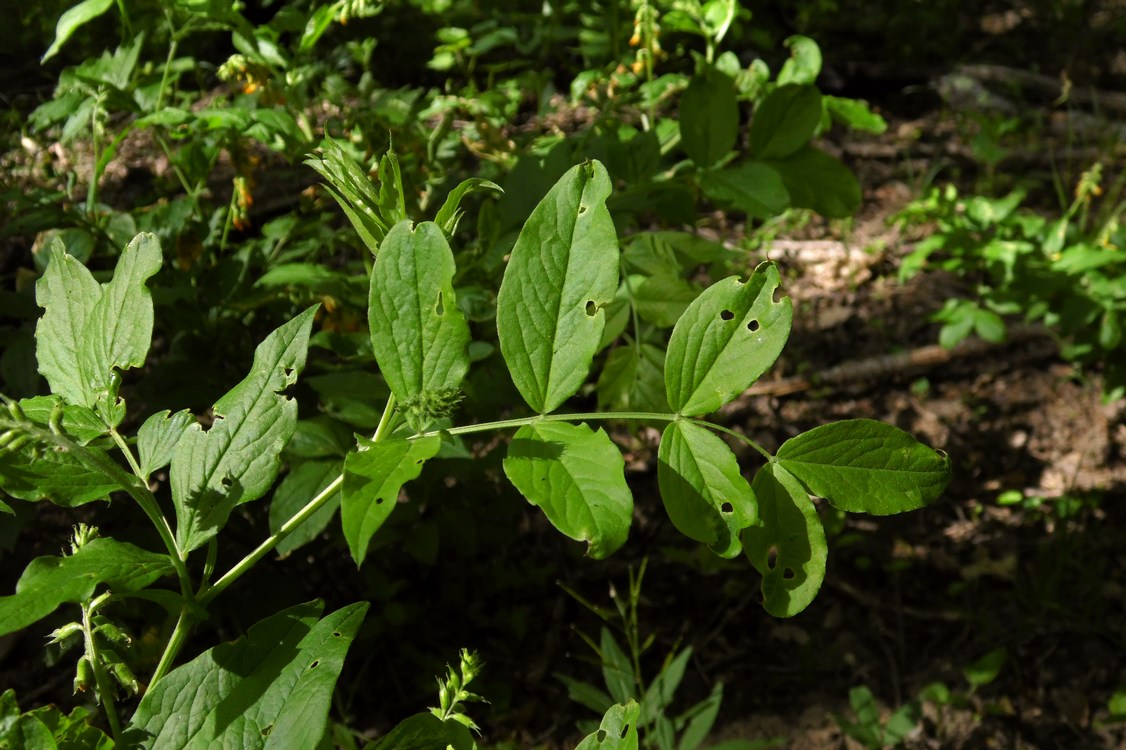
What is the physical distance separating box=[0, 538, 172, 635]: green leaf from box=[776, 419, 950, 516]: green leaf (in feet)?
2.01

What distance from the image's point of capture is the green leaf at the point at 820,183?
171cm

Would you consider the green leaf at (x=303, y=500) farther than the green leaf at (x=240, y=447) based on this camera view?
Yes

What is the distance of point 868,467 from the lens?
89cm

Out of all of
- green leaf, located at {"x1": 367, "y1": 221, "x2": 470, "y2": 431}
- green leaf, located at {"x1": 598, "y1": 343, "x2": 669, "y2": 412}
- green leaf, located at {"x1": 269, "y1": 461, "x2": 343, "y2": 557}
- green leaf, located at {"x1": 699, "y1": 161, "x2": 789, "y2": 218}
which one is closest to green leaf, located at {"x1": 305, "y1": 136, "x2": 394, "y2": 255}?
green leaf, located at {"x1": 367, "y1": 221, "x2": 470, "y2": 431}

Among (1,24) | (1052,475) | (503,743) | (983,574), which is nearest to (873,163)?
(1052,475)

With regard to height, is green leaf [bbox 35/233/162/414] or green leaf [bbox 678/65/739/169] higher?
green leaf [bbox 35/233/162/414]

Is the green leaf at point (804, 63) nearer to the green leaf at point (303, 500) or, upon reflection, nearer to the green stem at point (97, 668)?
the green leaf at point (303, 500)

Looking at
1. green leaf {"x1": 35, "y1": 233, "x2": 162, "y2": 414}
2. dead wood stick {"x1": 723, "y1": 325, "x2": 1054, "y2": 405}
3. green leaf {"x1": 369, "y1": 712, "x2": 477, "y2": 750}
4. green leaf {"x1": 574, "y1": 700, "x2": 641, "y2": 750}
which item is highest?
green leaf {"x1": 35, "y1": 233, "x2": 162, "y2": 414}

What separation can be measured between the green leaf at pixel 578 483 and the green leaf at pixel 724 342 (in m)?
0.13

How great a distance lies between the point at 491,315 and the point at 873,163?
3426mm

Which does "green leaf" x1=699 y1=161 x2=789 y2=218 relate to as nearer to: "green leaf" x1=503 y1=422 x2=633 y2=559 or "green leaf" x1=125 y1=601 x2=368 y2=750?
"green leaf" x1=503 y1=422 x2=633 y2=559

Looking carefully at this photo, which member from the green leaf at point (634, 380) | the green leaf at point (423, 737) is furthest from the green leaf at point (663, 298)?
the green leaf at point (423, 737)

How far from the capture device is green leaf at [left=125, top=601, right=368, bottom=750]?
785mm

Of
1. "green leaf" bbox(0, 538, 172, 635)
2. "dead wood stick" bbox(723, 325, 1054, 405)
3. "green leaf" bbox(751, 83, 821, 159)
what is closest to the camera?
"green leaf" bbox(0, 538, 172, 635)
